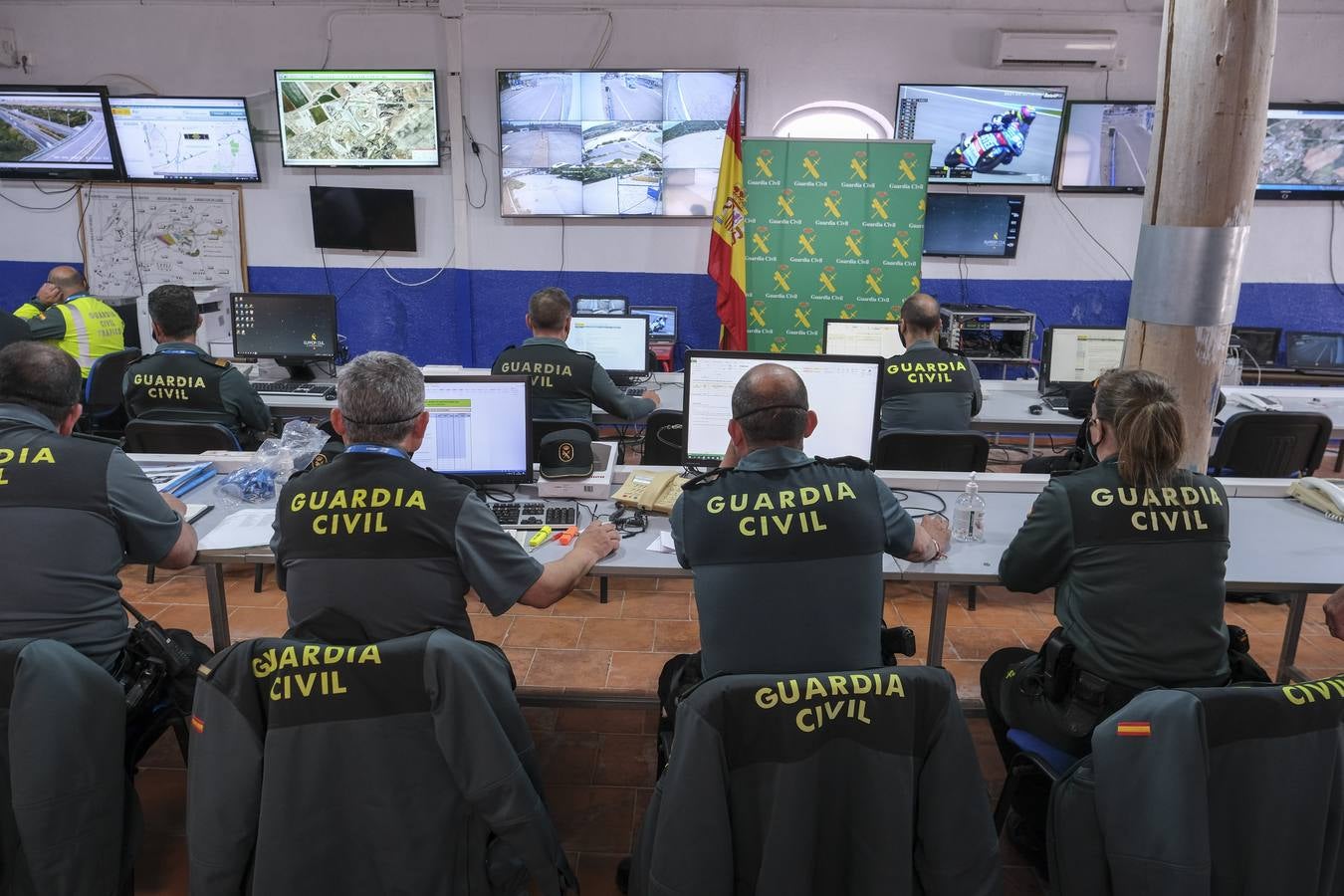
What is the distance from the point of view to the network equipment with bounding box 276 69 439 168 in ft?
20.6

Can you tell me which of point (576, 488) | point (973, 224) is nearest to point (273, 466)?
point (576, 488)

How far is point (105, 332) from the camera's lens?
5527mm

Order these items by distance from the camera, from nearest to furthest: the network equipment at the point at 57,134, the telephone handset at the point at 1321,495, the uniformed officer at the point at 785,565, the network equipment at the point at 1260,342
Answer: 1. the uniformed officer at the point at 785,565
2. the telephone handset at the point at 1321,495
3. the network equipment at the point at 1260,342
4. the network equipment at the point at 57,134

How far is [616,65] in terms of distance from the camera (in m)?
6.30

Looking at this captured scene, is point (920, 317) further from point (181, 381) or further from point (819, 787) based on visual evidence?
point (181, 381)

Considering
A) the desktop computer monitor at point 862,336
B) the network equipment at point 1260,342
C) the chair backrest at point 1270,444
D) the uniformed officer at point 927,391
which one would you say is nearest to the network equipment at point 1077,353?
the desktop computer monitor at point 862,336

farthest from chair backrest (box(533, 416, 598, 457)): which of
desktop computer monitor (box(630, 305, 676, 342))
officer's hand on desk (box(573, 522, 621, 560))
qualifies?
desktop computer monitor (box(630, 305, 676, 342))

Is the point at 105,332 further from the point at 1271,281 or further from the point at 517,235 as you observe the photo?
the point at 1271,281

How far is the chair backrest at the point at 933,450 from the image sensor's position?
3434mm

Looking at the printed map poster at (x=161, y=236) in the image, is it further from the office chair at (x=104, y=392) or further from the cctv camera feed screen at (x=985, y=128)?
the cctv camera feed screen at (x=985, y=128)

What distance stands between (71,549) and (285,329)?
11.1 ft

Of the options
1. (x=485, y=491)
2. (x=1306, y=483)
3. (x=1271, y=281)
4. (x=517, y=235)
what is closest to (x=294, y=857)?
(x=485, y=491)

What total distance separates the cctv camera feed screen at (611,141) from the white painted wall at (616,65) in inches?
6.1

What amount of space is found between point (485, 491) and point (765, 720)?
5.55 ft
